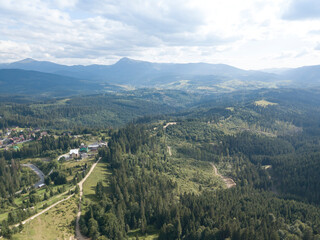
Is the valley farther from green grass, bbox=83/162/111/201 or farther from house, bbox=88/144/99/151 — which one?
house, bbox=88/144/99/151

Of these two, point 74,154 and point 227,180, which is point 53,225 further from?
point 227,180

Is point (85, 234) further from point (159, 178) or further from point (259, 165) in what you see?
point (259, 165)

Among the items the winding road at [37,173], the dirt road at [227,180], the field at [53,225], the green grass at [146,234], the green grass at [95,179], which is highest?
the field at [53,225]

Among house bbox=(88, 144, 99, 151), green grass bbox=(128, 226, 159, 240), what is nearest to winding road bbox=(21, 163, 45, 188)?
house bbox=(88, 144, 99, 151)

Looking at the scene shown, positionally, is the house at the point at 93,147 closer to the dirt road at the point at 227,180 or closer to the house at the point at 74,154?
the house at the point at 74,154

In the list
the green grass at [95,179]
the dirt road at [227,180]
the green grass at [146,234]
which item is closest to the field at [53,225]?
the green grass at [95,179]

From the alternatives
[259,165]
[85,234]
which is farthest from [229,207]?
[259,165]

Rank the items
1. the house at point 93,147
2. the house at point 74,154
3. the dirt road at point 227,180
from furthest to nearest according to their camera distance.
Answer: the house at point 93,147 < the dirt road at point 227,180 < the house at point 74,154
